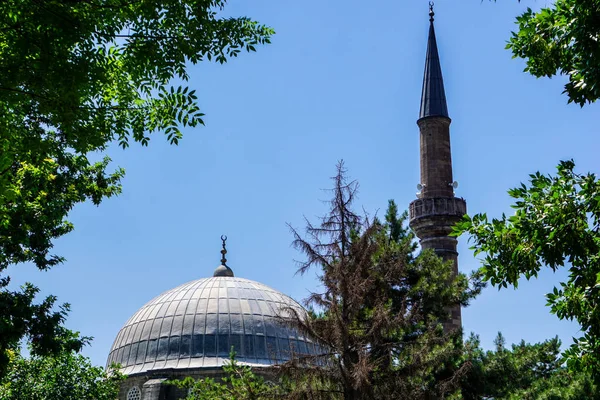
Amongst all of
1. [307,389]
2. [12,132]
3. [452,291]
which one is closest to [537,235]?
[12,132]

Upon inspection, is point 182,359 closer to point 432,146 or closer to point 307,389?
point 432,146

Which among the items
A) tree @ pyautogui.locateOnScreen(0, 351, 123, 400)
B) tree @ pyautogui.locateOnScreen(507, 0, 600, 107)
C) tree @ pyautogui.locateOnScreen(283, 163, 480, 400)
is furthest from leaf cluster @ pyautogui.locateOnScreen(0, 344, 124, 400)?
tree @ pyautogui.locateOnScreen(507, 0, 600, 107)

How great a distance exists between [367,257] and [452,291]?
4707 millimetres

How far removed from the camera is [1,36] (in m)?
8.16

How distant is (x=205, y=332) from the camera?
3378 cm

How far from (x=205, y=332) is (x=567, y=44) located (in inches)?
1051

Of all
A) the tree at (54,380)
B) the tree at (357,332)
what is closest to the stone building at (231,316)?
the tree at (54,380)

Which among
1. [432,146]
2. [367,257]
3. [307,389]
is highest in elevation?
[432,146]

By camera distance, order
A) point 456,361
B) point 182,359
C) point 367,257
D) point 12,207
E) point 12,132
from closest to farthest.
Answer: point 12,132 → point 12,207 → point 367,257 → point 456,361 → point 182,359

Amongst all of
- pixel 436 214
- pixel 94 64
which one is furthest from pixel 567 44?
pixel 436 214

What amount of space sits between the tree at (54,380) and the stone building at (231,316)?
858 cm

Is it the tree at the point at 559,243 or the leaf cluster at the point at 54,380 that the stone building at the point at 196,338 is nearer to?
the leaf cluster at the point at 54,380

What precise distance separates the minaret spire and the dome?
940 centimetres

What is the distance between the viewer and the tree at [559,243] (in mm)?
8750
